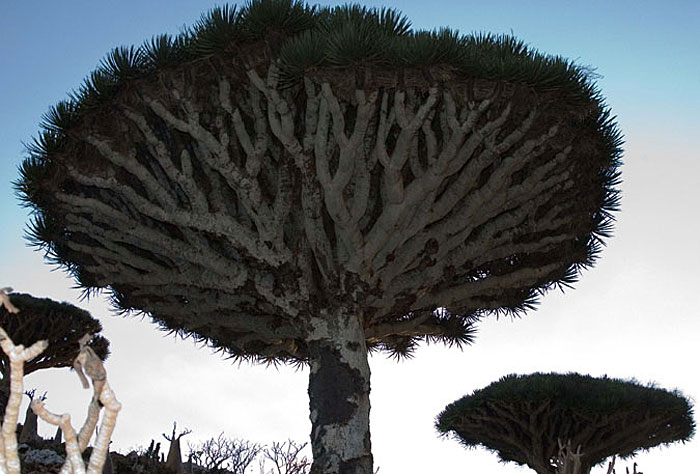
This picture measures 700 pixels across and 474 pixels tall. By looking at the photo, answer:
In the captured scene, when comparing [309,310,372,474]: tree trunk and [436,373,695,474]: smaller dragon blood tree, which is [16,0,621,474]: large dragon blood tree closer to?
Answer: [309,310,372,474]: tree trunk

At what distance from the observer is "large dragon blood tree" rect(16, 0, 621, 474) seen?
6.91 meters

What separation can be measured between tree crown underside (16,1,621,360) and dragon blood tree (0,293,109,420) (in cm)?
530

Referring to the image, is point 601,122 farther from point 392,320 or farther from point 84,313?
point 84,313

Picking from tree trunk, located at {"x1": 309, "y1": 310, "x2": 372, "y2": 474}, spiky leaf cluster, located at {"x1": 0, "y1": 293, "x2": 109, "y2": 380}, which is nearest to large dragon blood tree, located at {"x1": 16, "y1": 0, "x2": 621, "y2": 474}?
tree trunk, located at {"x1": 309, "y1": 310, "x2": 372, "y2": 474}

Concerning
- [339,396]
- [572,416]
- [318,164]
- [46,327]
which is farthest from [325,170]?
[46,327]

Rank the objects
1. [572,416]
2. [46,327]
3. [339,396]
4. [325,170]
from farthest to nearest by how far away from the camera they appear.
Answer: [46,327], [572,416], [339,396], [325,170]

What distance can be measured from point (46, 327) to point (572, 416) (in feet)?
32.7

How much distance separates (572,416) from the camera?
42.8 feet

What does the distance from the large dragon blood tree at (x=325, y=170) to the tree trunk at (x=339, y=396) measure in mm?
16

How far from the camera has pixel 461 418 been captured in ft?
45.6

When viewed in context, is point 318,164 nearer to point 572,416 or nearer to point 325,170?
point 325,170

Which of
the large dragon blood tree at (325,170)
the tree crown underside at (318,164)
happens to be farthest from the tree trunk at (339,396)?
the tree crown underside at (318,164)

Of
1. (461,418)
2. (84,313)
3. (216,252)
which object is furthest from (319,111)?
(84,313)

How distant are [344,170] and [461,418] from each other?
→ 8444 mm
